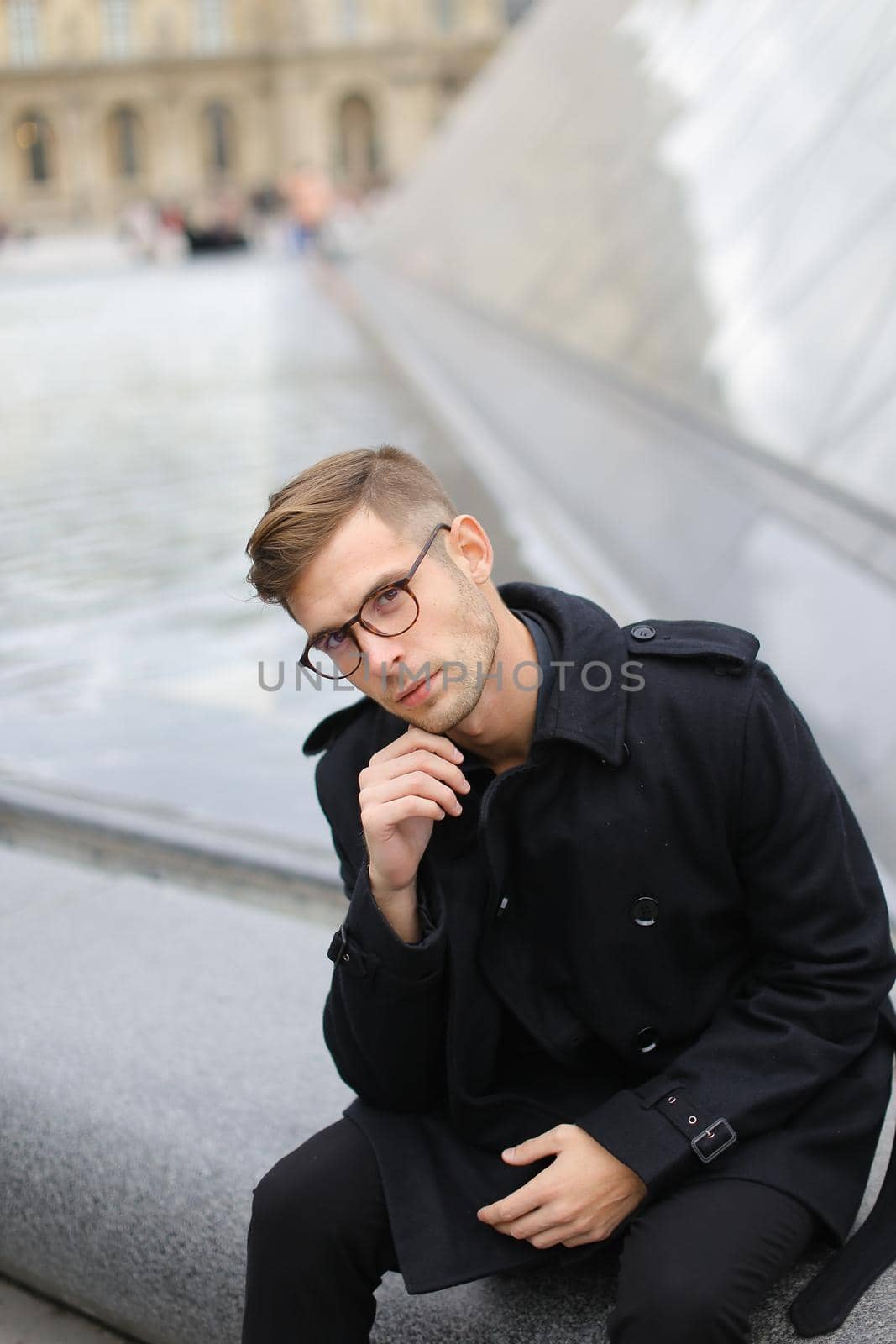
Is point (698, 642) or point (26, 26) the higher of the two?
point (698, 642)

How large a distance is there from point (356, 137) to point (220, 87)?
20.2ft

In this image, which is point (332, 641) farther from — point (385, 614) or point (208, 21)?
point (208, 21)

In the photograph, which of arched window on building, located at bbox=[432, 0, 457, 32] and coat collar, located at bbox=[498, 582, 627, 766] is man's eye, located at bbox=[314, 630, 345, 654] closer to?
coat collar, located at bbox=[498, 582, 627, 766]

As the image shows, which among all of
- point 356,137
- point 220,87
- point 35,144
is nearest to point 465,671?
point 356,137

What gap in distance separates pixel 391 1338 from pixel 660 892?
1.88 ft

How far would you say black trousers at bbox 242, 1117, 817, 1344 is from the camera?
4.03 feet

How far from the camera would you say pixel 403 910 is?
147 cm

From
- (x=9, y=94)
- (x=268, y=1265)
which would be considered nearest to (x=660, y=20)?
(x=268, y=1265)

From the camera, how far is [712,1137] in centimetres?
135

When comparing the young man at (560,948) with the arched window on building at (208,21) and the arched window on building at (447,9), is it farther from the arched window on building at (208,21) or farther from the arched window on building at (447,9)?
Answer: the arched window on building at (208,21)

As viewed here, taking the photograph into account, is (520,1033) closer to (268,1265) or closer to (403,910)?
(403,910)

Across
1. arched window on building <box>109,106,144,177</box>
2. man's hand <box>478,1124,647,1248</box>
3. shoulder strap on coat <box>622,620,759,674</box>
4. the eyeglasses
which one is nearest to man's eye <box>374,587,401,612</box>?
the eyeglasses

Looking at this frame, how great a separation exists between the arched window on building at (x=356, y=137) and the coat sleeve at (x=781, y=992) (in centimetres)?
6427

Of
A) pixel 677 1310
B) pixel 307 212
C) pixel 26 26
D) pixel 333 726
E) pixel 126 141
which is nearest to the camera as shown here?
pixel 677 1310
